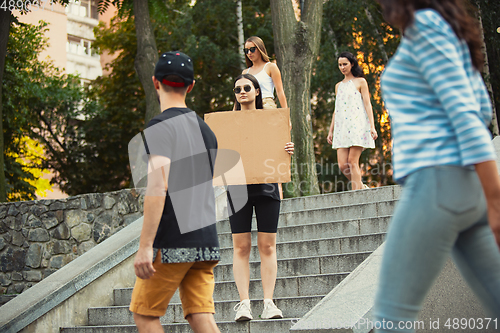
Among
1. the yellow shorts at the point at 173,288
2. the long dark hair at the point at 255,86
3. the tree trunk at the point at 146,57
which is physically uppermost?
the tree trunk at the point at 146,57

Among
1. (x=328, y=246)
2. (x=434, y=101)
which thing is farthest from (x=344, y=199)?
(x=434, y=101)

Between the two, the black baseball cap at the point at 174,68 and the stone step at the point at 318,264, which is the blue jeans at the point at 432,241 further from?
the stone step at the point at 318,264

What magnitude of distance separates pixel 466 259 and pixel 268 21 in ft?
67.7

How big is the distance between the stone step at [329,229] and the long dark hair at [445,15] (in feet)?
14.6

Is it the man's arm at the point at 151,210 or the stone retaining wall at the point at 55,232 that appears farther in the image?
the stone retaining wall at the point at 55,232

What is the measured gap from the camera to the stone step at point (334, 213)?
22.5ft

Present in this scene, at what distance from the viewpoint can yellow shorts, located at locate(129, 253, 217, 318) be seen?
8.57 feet

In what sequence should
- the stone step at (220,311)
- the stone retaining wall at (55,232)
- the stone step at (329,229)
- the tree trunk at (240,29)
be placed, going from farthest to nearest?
the tree trunk at (240,29) → the stone retaining wall at (55,232) → the stone step at (329,229) → the stone step at (220,311)

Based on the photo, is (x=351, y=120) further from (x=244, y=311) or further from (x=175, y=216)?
(x=175, y=216)

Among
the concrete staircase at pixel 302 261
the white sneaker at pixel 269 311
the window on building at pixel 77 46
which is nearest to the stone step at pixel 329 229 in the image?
the concrete staircase at pixel 302 261

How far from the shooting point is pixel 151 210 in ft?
8.52

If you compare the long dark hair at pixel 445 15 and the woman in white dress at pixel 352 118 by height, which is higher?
the woman in white dress at pixel 352 118

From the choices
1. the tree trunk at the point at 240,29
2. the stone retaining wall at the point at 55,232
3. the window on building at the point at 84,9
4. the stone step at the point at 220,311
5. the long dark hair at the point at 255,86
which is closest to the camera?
the long dark hair at the point at 255,86

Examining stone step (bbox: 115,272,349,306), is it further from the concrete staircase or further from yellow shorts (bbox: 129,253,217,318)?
yellow shorts (bbox: 129,253,217,318)
